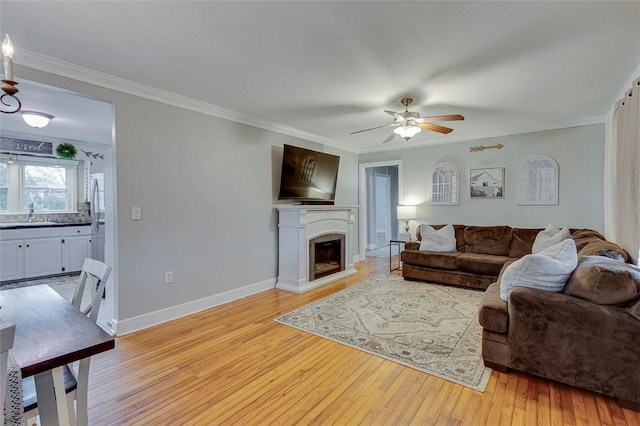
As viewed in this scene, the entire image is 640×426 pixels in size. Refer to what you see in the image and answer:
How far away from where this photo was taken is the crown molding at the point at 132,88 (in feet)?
7.85

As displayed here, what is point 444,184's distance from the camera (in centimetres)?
545

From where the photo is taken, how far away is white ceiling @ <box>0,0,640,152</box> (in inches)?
73.2

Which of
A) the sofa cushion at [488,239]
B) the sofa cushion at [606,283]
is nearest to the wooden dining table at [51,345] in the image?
the sofa cushion at [606,283]

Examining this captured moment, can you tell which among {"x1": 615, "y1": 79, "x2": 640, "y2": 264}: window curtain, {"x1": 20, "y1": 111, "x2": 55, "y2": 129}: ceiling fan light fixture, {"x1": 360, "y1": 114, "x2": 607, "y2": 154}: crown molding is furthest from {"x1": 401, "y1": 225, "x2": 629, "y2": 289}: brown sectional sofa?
{"x1": 20, "y1": 111, "x2": 55, "y2": 129}: ceiling fan light fixture

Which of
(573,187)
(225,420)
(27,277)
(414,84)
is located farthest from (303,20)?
(27,277)

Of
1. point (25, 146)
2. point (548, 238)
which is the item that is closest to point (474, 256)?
point (548, 238)

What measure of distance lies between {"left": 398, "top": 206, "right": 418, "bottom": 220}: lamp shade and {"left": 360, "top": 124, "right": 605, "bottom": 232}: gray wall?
0.28 m

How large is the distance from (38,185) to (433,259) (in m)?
6.87

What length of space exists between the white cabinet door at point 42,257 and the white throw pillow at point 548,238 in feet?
24.0

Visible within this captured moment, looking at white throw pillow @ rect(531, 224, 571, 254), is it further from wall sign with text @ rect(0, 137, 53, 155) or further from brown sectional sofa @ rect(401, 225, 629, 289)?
wall sign with text @ rect(0, 137, 53, 155)

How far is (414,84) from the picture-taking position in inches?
117

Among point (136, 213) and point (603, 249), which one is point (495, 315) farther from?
point (136, 213)

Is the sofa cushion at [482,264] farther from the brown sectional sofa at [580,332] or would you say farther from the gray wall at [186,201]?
the gray wall at [186,201]

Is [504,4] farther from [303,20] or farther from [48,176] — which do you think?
[48,176]
